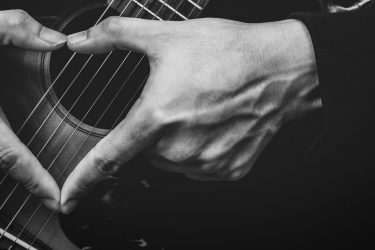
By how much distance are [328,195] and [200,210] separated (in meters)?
0.33

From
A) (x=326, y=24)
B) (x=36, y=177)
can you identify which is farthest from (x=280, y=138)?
(x=36, y=177)

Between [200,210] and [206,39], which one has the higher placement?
[206,39]

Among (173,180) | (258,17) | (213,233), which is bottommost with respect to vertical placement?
(213,233)

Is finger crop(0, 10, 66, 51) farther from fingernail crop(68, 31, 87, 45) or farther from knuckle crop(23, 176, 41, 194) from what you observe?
knuckle crop(23, 176, 41, 194)

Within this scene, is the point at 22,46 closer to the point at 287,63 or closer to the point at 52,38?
the point at 52,38

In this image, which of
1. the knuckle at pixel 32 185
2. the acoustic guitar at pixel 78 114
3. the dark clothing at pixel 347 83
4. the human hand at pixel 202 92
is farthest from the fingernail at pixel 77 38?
the dark clothing at pixel 347 83

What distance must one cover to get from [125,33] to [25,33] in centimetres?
18

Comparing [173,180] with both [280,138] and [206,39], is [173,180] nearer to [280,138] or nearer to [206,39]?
[280,138]

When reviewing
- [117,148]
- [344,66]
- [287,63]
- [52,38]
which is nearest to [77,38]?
[52,38]

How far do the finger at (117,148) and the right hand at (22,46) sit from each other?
0.06 metres

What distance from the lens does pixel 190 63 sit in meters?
0.62

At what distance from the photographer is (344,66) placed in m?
0.72

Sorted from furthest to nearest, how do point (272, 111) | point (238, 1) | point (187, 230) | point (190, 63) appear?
point (187, 230) < point (238, 1) < point (272, 111) < point (190, 63)

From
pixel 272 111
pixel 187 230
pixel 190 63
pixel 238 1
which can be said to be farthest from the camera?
pixel 187 230
